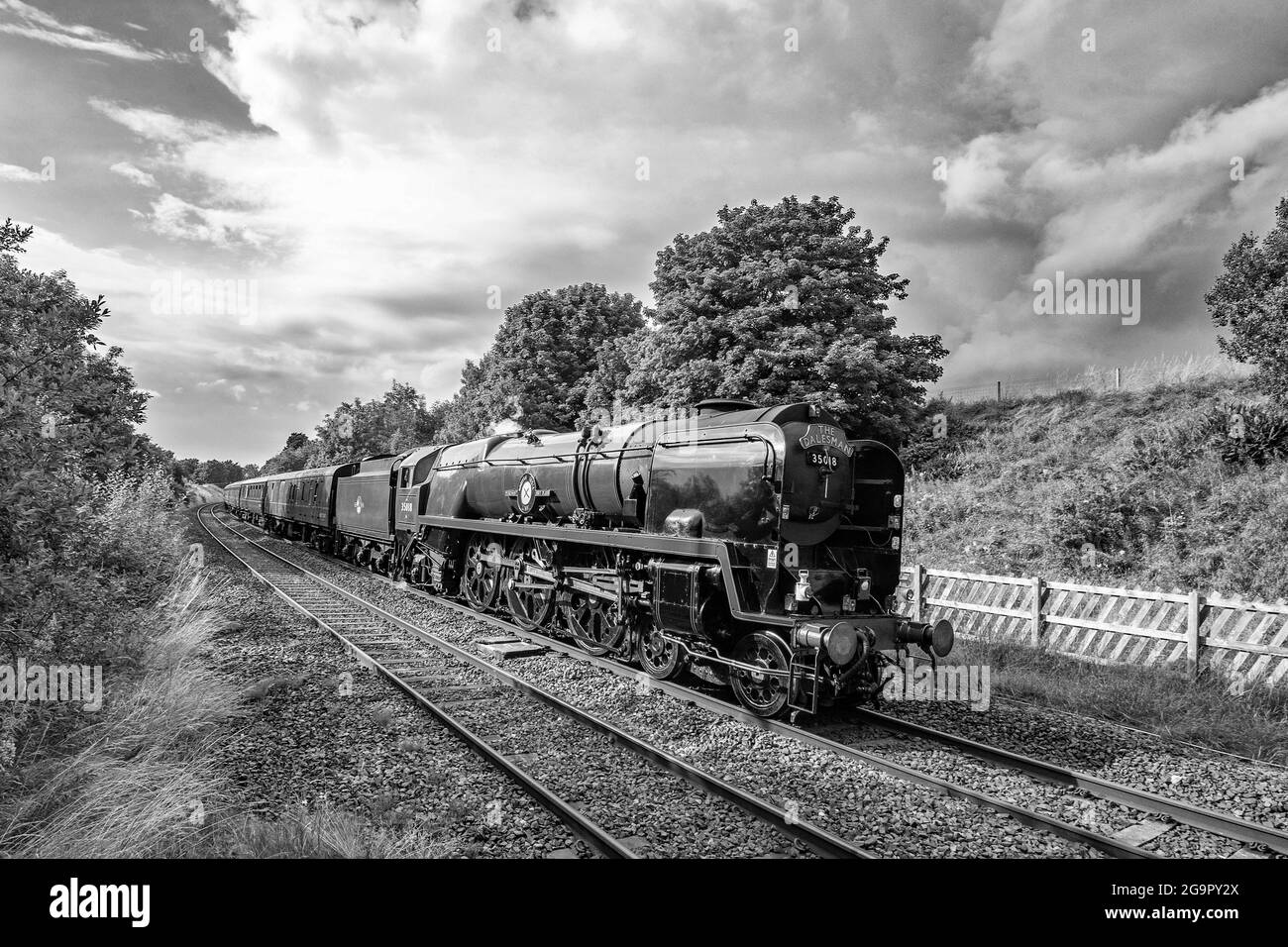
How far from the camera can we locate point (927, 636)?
737 centimetres

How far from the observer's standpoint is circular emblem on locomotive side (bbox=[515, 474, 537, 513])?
441 inches

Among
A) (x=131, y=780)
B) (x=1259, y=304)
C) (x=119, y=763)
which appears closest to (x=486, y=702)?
(x=119, y=763)

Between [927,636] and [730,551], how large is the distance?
2.24 metres

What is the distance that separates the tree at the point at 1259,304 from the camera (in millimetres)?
13586

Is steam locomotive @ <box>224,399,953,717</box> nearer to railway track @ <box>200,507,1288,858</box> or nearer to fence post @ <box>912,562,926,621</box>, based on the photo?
railway track @ <box>200,507,1288,858</box>

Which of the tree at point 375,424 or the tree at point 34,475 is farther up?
the tree at point 375,424

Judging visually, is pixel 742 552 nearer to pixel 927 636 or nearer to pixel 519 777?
pixel 927 636

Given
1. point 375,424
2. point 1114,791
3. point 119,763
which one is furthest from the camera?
point 375,424

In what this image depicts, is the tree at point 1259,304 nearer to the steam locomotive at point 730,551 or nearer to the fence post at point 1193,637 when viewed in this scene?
the fence post at point 1193,637

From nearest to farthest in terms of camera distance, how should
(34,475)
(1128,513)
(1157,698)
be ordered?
(34,475), (1157,698), (1128,513)

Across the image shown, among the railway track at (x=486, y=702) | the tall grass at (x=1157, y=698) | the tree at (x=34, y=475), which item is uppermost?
the tree at (x=34, y=475)

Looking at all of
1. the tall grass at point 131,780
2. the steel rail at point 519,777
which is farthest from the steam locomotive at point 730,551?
the tall grass at point 131,780

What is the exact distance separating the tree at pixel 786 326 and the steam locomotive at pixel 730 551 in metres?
8.67
